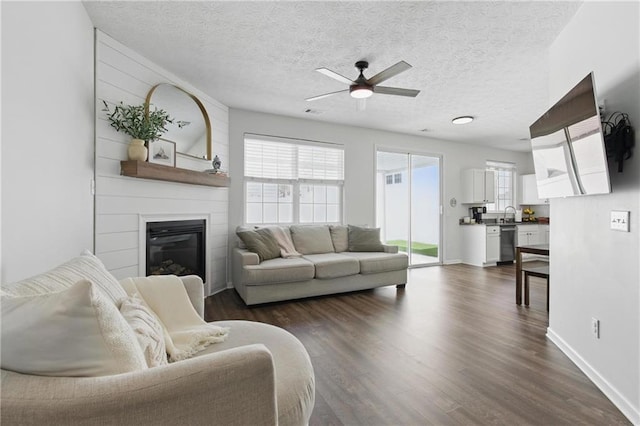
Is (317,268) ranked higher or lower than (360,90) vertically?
lower

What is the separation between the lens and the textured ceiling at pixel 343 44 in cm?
215

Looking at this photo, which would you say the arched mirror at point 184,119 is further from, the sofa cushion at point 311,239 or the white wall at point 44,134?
the sofa cushion at point 311,239

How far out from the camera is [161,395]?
766 millimetres

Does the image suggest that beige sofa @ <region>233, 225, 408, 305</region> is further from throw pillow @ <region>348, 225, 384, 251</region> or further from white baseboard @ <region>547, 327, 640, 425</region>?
white baseboard @ <region>547, 327, 640, 425</region>

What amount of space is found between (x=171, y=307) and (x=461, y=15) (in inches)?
109

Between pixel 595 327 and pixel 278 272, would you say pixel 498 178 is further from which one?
pixel 278 272

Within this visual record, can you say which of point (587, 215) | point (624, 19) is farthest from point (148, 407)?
point (624, 19)

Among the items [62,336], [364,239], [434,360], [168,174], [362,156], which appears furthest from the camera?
[362,156]

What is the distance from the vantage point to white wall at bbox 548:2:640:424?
1.60 m

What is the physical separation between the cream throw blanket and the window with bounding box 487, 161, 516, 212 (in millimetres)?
6955

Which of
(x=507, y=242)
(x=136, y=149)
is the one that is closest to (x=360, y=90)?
(x=136, y=149)

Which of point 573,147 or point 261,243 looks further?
point 261,243

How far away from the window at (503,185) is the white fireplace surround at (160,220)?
6147 millimetres

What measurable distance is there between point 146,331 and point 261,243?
2.57m
